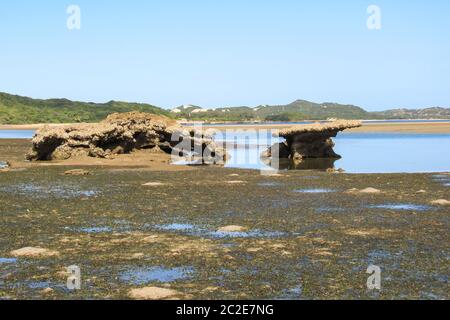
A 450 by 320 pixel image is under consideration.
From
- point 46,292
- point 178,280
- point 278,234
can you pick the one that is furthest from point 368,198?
point 46,292

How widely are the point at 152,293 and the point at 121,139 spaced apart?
35.6 m

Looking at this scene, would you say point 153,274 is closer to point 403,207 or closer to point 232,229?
point 232,229

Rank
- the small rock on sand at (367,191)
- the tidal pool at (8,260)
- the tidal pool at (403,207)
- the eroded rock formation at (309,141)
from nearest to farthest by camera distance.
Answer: the tidal pool at (8,260) < the tidal pool at (403,207) < the small rock on sand at (367,191) < the eroded rock formation at (309,141)

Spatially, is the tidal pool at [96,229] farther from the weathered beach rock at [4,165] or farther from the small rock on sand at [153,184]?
the weathered beach rock at [4,165]

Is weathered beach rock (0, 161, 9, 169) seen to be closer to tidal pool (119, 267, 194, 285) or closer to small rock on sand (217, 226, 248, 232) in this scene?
small rock on sand (217, 226, 248, 232)

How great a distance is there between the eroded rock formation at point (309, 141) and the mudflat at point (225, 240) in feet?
67.3

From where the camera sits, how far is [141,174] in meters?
31.9

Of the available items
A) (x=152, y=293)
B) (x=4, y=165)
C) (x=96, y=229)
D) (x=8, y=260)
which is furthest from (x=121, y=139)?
(x=152, y=293)

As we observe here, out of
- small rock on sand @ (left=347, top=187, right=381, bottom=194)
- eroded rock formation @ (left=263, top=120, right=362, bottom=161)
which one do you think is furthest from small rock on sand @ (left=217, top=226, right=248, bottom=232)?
eroded rock formation @ (left=263, top=120, right=362, bottom=161)

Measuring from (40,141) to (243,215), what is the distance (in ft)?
93.6

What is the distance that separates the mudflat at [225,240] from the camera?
9.96 metres

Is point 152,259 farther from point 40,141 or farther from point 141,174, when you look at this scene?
point 40,141

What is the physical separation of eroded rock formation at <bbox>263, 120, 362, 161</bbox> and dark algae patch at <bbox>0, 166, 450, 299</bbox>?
69.5 feet

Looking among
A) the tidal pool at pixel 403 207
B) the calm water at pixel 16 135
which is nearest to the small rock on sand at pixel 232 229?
the tidal pool at pixel 403 207
